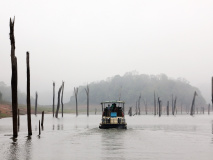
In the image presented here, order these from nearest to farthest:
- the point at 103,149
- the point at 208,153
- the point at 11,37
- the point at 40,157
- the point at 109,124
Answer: the point at 40,157 → the point at 208,153 → the point at 103,149 → the point at 11,37 → the point at 109,124

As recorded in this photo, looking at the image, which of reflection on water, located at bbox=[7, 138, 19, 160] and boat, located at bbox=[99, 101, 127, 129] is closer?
reflection on water, located at bbox=[7, 138, 19, 160]

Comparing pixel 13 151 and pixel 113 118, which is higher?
pixel 113 118

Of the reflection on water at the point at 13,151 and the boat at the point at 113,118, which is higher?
the boat at the point at 113,118

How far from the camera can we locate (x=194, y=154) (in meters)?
23.1

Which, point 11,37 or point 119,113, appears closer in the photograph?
point 11,37

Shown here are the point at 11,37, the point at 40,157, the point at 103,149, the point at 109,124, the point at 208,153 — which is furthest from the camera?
the point at 109,124

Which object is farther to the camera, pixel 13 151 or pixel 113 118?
pixel 113 118

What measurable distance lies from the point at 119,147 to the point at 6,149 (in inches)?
331

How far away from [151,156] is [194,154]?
10.3 feet

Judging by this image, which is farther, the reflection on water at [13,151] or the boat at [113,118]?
the boat at [113,118]

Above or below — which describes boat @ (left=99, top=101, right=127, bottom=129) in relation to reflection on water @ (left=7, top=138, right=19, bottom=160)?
above

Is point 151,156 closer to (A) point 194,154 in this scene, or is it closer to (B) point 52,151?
(A) point 194,154

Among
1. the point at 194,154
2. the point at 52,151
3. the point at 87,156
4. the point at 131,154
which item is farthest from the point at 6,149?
the point at 194,154

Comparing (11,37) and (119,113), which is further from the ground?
(11,37)
